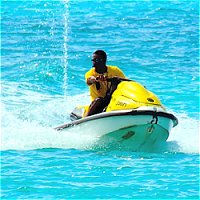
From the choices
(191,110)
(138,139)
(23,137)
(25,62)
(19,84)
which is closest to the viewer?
(138,139)

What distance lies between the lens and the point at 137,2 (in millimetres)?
23844

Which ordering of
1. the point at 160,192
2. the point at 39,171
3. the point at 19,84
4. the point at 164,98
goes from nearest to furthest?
the point at 160,192 < the point at 39,171 < the point at 164,98 < the point at 19,84

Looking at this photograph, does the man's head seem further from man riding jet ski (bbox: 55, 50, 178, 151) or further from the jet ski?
the jet ski

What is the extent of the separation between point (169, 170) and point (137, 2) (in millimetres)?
15907

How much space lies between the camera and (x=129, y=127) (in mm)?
9133

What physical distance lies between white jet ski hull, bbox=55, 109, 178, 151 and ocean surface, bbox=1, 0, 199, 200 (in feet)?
0.40

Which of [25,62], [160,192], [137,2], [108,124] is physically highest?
[137,2]

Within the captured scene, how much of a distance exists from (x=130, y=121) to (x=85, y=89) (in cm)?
502

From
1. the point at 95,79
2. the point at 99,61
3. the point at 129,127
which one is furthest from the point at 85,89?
the point at 129,127

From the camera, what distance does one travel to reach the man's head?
955cm

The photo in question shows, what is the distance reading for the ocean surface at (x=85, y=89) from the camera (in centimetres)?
792

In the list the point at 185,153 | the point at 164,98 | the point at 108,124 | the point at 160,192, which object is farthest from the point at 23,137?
the point at 164,98

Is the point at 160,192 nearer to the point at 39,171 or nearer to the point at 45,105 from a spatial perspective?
the point at 39,171

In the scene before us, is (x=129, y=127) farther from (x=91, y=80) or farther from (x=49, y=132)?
(x=49, y=132)
